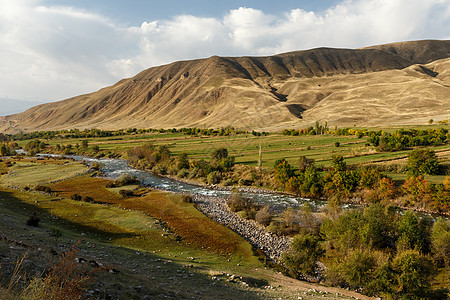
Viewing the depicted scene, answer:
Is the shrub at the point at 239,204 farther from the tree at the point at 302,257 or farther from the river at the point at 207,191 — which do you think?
the tree at the point at 302,257

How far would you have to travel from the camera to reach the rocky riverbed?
115ft

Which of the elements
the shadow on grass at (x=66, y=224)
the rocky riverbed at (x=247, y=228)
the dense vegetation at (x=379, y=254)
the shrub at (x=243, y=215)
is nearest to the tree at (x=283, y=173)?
the rocky riverbed at (x=247, y=228)

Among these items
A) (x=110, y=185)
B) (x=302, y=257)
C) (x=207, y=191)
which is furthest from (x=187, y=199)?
(x=302, y=257)

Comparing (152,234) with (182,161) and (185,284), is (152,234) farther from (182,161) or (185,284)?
(182,161)

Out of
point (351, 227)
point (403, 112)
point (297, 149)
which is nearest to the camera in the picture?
point (351, 227)

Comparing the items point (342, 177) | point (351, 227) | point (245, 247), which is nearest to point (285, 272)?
point (245, 247)

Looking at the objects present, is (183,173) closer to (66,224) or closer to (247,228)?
(247,228)

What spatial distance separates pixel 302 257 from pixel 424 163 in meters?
52.6

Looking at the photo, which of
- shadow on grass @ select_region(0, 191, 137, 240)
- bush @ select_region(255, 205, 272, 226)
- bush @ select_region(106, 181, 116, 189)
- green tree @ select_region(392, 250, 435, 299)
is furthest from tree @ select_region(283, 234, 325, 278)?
bush @ select_region(106, 181, 116, 189)

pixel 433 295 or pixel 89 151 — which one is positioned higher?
pixel 89 151

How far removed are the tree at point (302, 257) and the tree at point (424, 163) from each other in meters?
Answer: 47.5

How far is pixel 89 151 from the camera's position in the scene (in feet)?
474

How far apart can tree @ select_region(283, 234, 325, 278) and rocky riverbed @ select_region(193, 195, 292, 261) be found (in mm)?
4348

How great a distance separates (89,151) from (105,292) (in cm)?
15248
